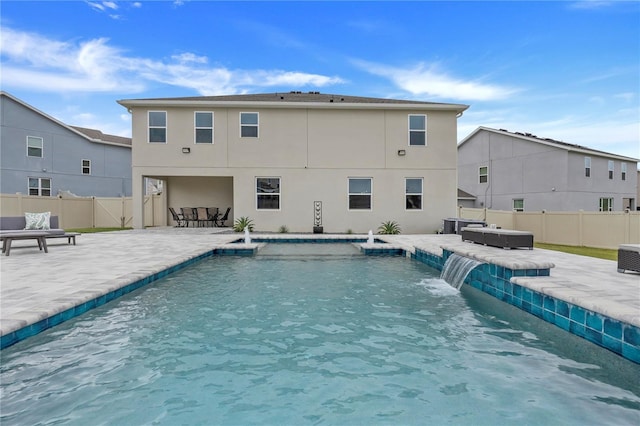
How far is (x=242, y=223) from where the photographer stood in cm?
1427

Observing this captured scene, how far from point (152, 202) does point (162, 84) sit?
27.1ft

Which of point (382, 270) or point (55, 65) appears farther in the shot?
point (55, 65)

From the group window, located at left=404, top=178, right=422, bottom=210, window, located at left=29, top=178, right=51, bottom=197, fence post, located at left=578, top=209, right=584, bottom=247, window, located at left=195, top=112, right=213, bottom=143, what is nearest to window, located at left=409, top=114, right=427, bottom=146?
window, located at left=404, top=178, right=422, bottom=210

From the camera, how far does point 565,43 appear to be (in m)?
14.8

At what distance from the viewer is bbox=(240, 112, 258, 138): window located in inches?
576

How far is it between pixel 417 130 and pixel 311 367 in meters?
13.6

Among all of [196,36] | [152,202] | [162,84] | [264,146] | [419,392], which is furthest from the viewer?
[162,84]

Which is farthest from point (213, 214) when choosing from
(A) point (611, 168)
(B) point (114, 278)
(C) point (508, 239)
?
(A) point (611, 168)

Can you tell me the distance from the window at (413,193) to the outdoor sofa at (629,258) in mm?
9654

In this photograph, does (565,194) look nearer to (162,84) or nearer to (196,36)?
(196,36)

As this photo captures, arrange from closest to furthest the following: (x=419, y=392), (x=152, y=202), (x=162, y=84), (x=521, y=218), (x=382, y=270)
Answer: (x=419, y=392)
(x=382, y=270)
(x=521, y=218)
(x=152, y=202)
(x=162, y=84)

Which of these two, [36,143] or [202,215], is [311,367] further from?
[36,143]

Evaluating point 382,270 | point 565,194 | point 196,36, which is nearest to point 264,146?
point 196,36

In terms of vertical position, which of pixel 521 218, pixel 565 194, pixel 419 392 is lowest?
pixel 419 392
